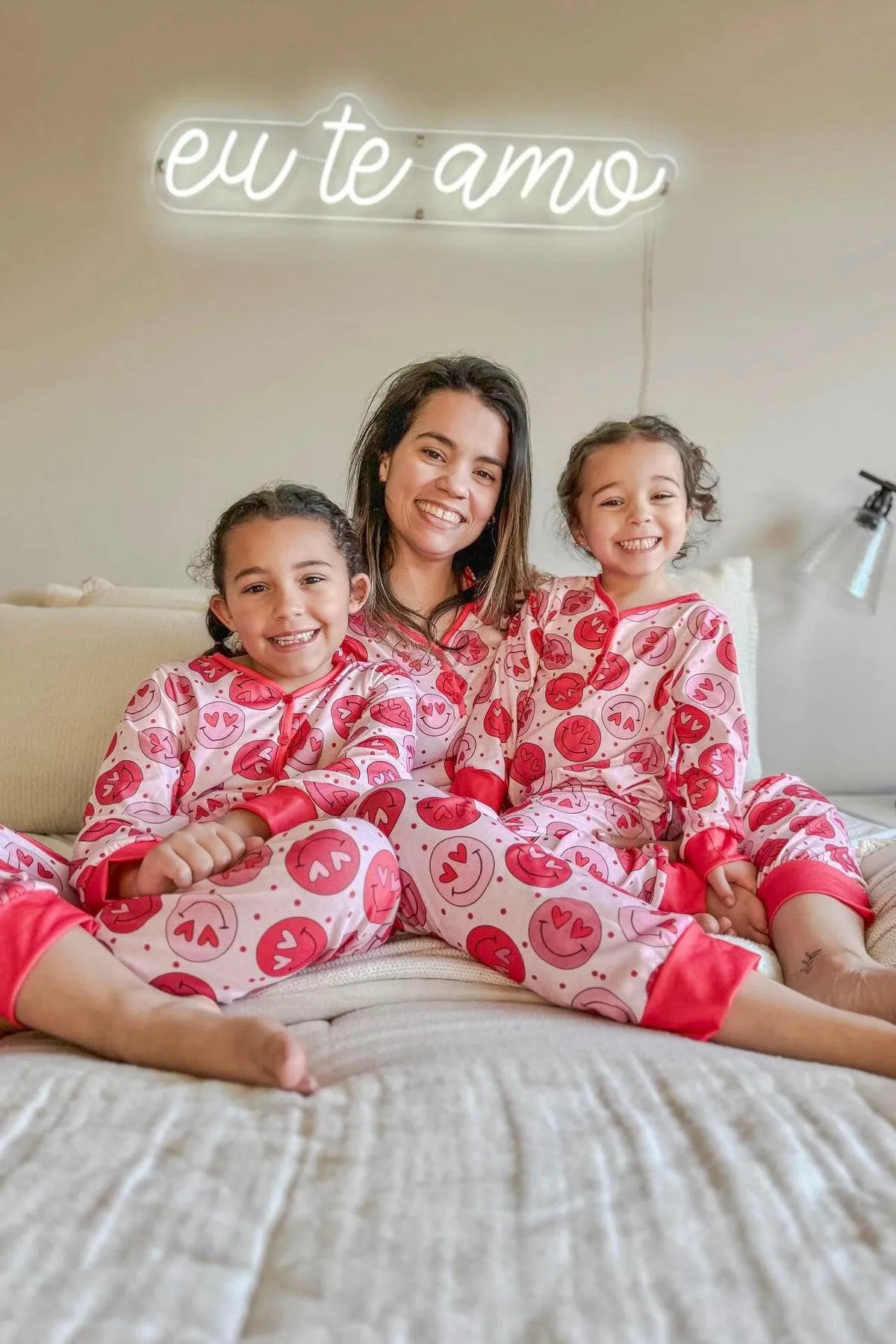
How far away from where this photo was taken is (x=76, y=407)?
212cm

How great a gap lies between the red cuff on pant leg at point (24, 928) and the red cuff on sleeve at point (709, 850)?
64 centimetres

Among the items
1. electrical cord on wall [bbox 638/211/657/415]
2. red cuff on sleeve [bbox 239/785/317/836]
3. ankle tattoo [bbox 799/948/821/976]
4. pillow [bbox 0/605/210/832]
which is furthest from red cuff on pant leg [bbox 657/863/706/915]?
electrical cord on wall [bbox 638/211/657/415]

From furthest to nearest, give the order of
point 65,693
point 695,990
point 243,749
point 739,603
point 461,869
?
point 739,603, point 65,693, point 243,749, point 461,869, point 695,990

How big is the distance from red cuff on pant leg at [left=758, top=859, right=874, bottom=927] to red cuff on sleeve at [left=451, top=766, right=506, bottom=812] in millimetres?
338

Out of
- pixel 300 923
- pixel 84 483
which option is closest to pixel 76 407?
pixel 84 483

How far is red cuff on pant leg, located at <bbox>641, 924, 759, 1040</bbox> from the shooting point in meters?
0.88

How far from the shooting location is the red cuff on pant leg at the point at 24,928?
88cm

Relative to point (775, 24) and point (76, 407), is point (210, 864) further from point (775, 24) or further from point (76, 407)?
point (775, 24)

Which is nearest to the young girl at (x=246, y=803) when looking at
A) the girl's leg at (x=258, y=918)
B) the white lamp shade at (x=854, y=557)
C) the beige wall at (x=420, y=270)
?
the girl's leg at (x=258, y=918)

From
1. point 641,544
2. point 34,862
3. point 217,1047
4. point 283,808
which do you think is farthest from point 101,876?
point 641,544

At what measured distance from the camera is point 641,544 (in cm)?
137

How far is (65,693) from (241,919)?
648mm

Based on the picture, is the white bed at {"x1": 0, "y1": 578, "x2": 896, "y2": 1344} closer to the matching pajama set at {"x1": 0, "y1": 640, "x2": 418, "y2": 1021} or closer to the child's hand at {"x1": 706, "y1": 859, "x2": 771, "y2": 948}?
the matching pajama set at {"x1": 0, "y1": 640, "x2": 418, "y2": 1021}

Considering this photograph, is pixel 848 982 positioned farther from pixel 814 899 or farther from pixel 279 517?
pixel 279 517
